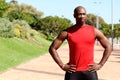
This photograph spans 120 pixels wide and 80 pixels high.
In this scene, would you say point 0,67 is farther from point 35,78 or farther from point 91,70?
point 91,70

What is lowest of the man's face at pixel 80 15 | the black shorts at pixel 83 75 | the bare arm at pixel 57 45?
the black shorts at pixel 83 75

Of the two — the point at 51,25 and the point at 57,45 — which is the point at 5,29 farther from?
the point at 51,25

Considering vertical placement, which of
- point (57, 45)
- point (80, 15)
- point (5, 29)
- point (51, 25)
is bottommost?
point (51, 25)

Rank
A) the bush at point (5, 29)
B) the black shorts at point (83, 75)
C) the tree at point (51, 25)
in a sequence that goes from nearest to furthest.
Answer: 1. the black shorts at point (83, 75)
2. the bush at point (5, 29)
3. the tree at point (51, 25)

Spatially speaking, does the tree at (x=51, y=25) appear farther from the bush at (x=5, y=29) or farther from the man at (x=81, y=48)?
the man at (x=81, y=48)

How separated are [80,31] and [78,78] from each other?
2.07 ft

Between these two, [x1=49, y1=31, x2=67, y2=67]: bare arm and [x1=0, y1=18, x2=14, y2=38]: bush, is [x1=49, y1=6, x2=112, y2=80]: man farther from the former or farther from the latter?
[x1=0, y1=18, x2=14, y2=38]: bush

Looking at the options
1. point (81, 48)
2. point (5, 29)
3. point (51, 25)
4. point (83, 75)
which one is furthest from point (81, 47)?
point (51, 25)

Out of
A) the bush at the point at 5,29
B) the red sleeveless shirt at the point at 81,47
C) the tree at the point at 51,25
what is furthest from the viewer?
the tree at the point at 51,25

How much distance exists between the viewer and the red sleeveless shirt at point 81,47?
5.81 meters

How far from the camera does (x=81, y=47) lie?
5809 millimetres

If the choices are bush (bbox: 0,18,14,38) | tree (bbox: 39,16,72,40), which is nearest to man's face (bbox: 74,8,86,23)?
bush (bbox: 0,18,14,38)

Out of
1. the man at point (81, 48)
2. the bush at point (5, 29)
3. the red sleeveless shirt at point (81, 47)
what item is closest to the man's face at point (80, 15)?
the man at point (81, 48)

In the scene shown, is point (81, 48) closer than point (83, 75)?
Yes
